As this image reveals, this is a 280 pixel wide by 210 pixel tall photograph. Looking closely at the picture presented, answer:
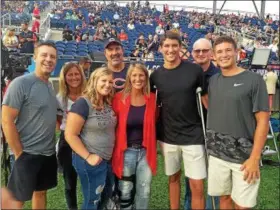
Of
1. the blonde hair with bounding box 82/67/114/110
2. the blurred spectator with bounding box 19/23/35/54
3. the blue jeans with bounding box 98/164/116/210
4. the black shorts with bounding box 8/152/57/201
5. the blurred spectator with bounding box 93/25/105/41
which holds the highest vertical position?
the blurred spectator with bounding box 93/25/105/41

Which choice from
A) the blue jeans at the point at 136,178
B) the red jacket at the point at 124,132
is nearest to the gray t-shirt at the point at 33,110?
the red jacket at the point at 124,132

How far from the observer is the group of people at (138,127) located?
287 cm

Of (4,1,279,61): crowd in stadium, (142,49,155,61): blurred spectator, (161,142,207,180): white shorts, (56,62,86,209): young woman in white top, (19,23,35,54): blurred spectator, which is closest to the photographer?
(161,142,207,180): white shorts

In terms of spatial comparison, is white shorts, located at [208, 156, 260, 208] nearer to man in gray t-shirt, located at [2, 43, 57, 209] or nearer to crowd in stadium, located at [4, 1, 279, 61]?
man in gray t-shirt, located at [2, 43, 57, 209]

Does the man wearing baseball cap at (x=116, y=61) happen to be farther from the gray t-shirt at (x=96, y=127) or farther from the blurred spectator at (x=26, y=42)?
the blurred spectator at (x=26, y=42)

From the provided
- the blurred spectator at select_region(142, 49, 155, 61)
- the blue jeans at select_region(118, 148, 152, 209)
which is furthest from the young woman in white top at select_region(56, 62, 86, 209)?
the blurred spectator at select_region(142, 49, 155, 61)

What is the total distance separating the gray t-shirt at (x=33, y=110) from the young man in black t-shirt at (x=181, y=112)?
939mm

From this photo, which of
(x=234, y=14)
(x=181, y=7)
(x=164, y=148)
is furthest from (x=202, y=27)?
(x=164, y=148)

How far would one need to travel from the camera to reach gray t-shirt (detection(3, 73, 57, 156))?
2831 mm

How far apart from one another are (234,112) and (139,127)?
2.58ft

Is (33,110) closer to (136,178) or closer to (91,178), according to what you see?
(91,178)

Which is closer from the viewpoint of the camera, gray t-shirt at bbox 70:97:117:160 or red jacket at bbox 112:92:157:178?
gray t-shirt at bbox 70:97:117:160

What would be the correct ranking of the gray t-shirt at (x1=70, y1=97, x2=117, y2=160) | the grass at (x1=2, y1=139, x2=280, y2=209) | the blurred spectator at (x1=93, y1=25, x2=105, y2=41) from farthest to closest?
the blurred spectator at (x1=93, y1=25, x2=105, y2=41), the grass at (x1=2, y1=139, x2=280, y2=209), the gray t-shirt at (x1=70, y1=97, x2=117, y2=160)

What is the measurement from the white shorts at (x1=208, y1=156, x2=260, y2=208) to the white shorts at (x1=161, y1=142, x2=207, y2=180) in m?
0.15
